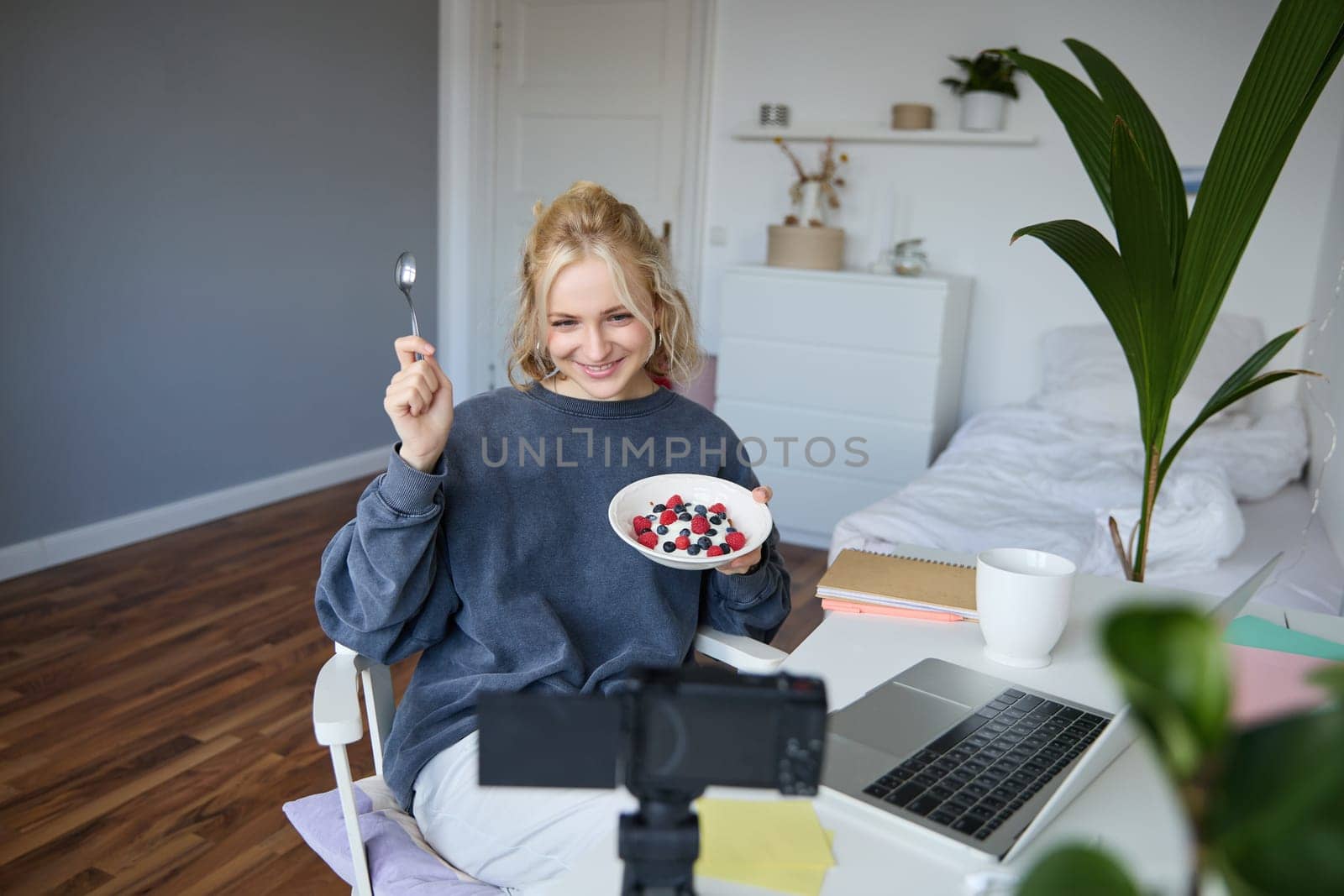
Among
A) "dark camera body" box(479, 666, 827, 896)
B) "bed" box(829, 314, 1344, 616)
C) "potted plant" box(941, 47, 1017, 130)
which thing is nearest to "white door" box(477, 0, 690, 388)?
"potted plant" box(941, 47, 1017, 130)

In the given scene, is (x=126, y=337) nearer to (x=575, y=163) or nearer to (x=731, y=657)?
(x=575, y=163)

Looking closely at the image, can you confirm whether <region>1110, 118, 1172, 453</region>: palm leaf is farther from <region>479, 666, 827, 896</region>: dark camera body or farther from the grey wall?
the grey wall

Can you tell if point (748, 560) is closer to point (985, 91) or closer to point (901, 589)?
point (901, 589)

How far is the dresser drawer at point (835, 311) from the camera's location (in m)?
3.65

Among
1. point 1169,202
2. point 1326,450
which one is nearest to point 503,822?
point 1169,202

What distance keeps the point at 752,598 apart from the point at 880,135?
302 centimetres

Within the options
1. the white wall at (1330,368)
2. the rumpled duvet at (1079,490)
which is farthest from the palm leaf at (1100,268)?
the white wall at (1330,368)

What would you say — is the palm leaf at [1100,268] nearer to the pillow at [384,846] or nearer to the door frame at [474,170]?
the pillow at [384,846]

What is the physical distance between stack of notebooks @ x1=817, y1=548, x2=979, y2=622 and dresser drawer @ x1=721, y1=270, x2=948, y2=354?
2432mm

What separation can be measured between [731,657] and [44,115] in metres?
2.86

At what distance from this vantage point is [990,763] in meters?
0.86

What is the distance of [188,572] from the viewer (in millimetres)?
3279

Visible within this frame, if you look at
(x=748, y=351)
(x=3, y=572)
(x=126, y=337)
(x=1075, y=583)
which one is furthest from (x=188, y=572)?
(x=1075, y=583)

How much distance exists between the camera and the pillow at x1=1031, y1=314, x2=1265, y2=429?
3262 mm
